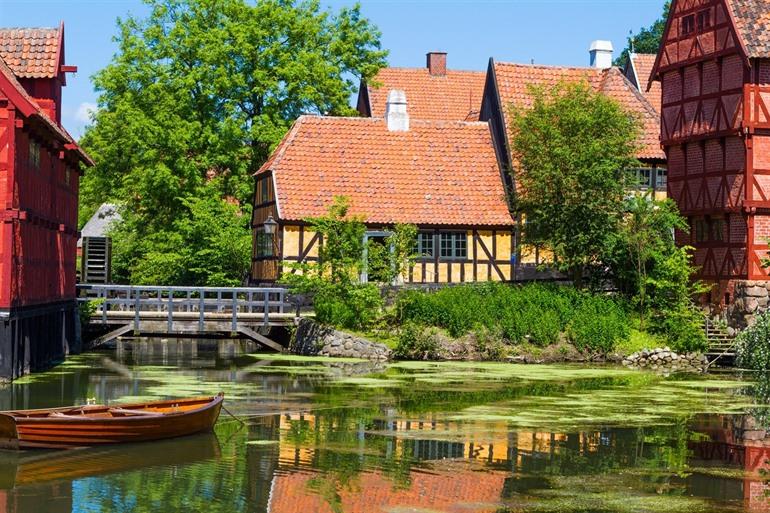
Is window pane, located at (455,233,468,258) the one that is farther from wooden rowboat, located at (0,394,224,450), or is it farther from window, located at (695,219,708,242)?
wooden rowboat, located at (0,394,224,450)

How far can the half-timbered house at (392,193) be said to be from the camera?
4897 centimetres

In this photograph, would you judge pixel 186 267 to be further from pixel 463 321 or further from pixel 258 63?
pixel 463 321

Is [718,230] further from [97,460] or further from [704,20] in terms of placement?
[97,460]

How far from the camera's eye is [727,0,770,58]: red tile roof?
43625 millimetres

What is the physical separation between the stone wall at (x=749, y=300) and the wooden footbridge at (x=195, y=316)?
47.0ft

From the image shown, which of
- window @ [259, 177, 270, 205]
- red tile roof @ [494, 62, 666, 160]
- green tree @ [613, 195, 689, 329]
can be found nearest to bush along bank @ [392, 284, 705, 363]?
green tree @ [613, 195, 689, 329]

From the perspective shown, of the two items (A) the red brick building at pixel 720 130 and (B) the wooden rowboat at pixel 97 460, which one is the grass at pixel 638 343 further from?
(B) the wooden rowboat at pixel 97 460

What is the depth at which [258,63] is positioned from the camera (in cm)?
5497

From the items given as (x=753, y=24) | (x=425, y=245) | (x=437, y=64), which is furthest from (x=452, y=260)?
(x=437, y=64)

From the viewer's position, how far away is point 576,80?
5575 centimetres

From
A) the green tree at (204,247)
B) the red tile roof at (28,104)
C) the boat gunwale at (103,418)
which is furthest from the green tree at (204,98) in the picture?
the boat gunwale at (103,418)

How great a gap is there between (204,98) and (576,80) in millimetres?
15067

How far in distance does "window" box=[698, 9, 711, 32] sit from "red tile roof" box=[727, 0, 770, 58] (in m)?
1.26

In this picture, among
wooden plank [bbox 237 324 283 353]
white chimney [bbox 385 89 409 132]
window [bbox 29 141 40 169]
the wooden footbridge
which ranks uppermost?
white chimney [bbox 385 89 409 132]
